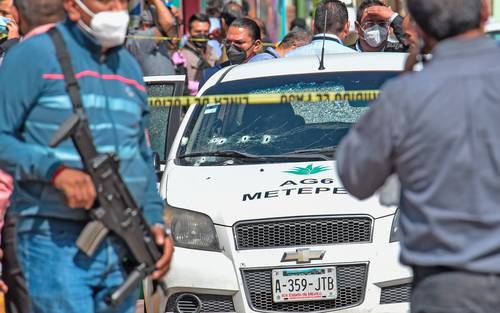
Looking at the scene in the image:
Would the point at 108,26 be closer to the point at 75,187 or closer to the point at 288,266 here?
the point at 75,187

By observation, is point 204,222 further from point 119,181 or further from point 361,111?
point 119,181

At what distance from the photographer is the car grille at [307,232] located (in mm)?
7117

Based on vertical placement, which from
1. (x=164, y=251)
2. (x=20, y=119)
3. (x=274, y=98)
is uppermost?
(x=20, y=119)

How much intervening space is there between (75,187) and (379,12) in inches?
281

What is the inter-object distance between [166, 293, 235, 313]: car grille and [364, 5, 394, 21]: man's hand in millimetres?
4621

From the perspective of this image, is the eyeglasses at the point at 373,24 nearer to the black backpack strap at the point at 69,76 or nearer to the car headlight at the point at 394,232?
the car headlight at the point at 394,232

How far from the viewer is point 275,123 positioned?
8109 mm

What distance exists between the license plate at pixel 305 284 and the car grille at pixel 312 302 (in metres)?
0.03

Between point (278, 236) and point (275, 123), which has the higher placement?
point (275, 123)

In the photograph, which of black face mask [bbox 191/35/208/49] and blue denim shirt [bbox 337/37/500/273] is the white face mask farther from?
black face mask [bbox 191/35/208/49]

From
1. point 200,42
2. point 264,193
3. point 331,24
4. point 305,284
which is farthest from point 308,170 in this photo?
point 200,42

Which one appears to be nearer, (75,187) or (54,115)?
(75,187)

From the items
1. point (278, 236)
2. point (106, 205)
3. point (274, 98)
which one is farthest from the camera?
point (274, 98)

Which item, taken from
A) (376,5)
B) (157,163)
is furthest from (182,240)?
(376,5)
